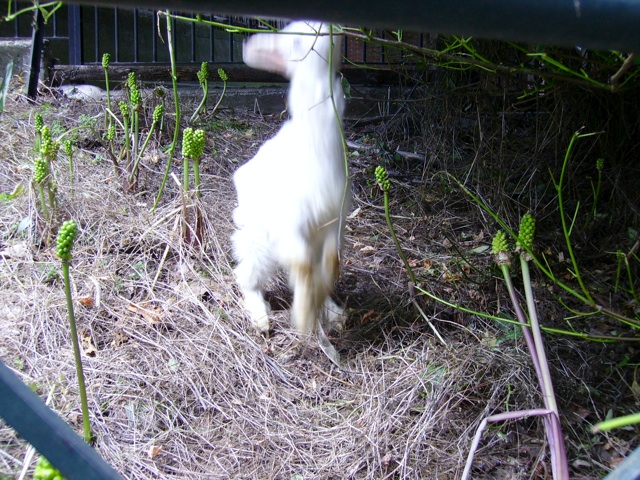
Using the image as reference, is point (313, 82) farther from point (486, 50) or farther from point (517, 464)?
point (517, 464)

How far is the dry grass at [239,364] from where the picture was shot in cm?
245

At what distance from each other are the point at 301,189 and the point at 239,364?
0.93m

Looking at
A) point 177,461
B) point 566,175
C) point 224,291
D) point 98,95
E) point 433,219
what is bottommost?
point 177,461

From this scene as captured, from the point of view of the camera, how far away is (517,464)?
7.94ft

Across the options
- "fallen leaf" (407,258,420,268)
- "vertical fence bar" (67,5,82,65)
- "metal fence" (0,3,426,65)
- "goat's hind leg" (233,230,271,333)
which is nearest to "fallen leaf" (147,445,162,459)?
"goat's hind leg" (233,230,271,333)

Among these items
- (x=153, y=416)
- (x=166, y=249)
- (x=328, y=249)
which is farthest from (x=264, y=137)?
(x=153, y=416)

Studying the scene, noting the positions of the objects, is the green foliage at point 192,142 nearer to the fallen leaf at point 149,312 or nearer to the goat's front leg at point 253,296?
the goat's front leg at point 253,296

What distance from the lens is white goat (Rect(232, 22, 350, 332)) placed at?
2.86 m

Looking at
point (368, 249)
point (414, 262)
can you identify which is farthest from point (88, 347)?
point (414, 262)

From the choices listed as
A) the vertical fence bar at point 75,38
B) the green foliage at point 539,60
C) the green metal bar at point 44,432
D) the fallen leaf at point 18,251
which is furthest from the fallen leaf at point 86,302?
the vertical fence bar at point 75,38

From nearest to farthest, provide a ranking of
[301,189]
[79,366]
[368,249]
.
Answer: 1. [79,366]
2. [301,189]
3. [368,249]

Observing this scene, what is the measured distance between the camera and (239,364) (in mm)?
2924

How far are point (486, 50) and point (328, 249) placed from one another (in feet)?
6.02

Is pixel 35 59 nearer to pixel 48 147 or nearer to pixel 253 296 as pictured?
pixel 48 147
